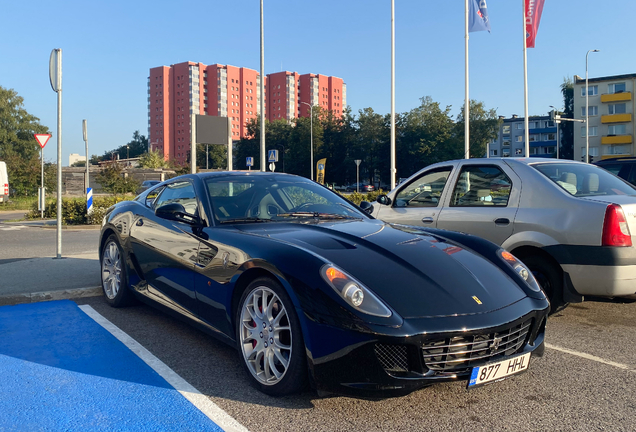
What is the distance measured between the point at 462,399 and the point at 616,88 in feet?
263

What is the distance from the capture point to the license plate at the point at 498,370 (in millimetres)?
2877

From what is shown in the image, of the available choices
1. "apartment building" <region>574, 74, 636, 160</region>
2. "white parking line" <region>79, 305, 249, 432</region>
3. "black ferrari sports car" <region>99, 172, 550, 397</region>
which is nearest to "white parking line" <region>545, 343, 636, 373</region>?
"black ferrari sports car" <region>99, 172, 550, 397</region>

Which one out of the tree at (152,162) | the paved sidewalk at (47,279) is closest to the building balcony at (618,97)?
the tree at (152,162)

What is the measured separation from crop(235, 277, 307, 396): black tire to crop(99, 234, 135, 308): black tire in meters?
2.29

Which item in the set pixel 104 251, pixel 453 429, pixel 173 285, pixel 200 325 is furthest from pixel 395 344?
pixel 104 251

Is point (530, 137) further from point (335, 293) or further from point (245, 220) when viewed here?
point (335, 293)

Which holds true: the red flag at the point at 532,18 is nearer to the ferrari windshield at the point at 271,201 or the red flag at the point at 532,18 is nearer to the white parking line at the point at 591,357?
the ferrari windshield at the point at 271,201

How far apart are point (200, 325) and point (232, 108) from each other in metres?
145

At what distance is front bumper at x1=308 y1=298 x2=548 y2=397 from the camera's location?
2.81 meters

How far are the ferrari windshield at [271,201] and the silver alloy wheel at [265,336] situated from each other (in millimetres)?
950

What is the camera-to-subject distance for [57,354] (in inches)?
161

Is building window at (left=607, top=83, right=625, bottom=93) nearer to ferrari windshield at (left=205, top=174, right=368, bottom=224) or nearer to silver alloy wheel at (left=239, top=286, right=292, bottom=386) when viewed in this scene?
ferrari windshield at (left=205, top=174, right=368, bottom=224)

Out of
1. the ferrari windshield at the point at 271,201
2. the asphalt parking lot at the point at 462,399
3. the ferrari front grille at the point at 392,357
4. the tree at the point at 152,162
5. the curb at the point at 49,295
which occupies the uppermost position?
the tree at the point at 152,162

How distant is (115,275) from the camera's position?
5.61 metres
